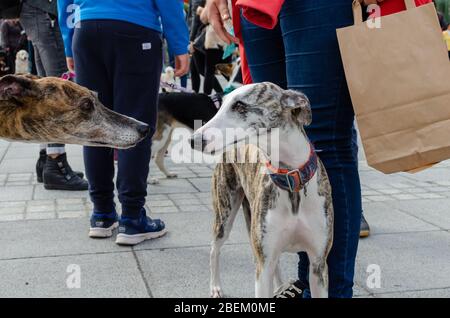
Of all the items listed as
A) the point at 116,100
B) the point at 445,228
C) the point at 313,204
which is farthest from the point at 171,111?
the point at 313,204

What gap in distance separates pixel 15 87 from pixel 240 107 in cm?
107

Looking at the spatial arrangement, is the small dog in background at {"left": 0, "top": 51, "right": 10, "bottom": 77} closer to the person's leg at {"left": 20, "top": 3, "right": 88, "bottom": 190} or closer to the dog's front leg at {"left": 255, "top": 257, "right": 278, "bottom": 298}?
the person's leg at {"left": 20, "top": 3, "right": 88, "bottom": 190}

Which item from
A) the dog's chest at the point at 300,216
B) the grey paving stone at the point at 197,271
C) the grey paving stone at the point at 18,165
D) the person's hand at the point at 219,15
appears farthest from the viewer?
the grey paving stone at the point at 18,165

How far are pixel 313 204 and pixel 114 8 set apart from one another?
2049mm

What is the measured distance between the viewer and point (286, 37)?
2521 mm

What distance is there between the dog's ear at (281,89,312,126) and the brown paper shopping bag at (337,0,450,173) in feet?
0.65

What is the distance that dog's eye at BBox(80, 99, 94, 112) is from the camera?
9.64 feet

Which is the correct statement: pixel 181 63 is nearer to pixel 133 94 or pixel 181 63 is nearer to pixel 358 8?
pixel 133 94

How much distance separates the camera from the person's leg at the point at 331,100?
7.84ft

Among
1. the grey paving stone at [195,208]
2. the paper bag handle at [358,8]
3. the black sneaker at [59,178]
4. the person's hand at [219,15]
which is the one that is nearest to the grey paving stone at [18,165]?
the black sneaker at [59,178]

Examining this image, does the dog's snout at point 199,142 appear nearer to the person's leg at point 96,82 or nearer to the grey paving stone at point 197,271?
the grey paving stone at point 197,271

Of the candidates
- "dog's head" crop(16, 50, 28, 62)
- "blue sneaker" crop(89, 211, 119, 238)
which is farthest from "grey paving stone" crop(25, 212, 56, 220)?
"dog's head" crop(16, 50, 28, 62)

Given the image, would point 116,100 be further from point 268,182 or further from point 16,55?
point 16,55

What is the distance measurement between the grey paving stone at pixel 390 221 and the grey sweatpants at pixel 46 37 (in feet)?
10.2
